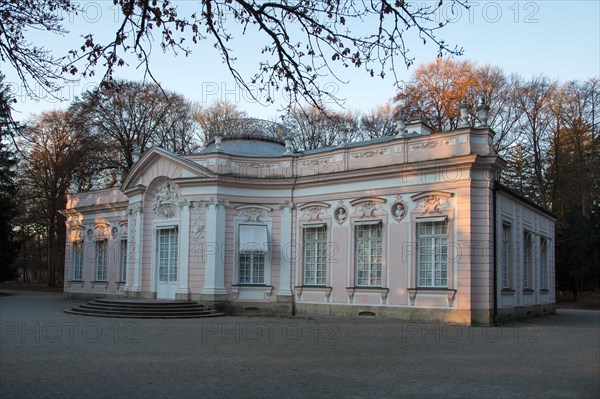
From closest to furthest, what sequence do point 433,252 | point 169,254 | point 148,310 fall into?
point 433,252, point 148,310, point 169,254

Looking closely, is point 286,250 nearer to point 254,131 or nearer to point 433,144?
point 254,131

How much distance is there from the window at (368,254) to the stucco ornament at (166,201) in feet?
21.9

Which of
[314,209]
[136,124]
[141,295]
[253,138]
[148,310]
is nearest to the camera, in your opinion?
[148,310]

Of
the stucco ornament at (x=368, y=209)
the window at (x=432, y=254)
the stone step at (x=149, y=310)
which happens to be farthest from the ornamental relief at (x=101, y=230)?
the window at (x=432, y=254)

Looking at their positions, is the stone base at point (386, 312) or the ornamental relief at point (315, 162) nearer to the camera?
the stone base at point (386, 312)

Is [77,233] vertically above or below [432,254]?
above

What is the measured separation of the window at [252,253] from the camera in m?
21.0

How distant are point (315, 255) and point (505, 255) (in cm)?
618

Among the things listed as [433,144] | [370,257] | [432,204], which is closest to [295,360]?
[432,204]

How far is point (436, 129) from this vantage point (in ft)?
100

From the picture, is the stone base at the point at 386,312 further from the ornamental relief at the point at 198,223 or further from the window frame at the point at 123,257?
the window frame at the point at 123,257

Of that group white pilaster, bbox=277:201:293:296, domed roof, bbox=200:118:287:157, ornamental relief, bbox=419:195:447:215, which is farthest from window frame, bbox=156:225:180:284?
ornamental relief, bbox=419:195:447:215

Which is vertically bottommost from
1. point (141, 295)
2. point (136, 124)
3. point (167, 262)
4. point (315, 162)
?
point (141, 295)

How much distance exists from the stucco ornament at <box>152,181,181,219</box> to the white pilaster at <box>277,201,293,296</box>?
3.81 m
